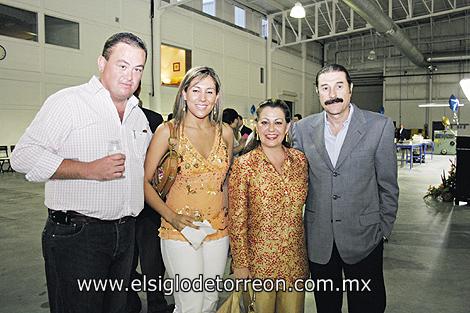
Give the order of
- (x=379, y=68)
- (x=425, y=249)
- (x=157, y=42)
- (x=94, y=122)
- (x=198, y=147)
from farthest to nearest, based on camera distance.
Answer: (x=379, y=68), (x=157, y=42), (x=425, y=249), (x=198, y=147), (x=94, y=122)

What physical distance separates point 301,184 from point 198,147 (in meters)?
0.52

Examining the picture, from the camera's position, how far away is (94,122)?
1515mm

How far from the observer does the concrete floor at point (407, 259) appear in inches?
117

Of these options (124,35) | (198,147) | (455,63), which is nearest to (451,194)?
(198,147)

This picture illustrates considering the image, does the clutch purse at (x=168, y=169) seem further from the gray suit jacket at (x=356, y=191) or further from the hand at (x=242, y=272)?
the gray suit jacket at (x=356, y=191)

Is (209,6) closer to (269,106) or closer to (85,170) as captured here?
(269,106)

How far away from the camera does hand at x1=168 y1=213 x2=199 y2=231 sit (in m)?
1.75

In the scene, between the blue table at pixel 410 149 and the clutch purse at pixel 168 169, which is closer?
the clutch purse at pixel 168 169

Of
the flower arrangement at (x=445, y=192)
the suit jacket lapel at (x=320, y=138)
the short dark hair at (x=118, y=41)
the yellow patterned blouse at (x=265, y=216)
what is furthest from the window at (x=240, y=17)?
the short dark hair at (x=118, y=41)

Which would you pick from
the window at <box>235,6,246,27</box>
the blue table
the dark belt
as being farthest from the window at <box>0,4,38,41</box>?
the blue table

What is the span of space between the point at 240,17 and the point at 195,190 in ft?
52.9

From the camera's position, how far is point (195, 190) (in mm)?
1811

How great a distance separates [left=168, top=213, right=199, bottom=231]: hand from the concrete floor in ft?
5.03

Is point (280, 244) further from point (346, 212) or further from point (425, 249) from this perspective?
point (425, 249)
